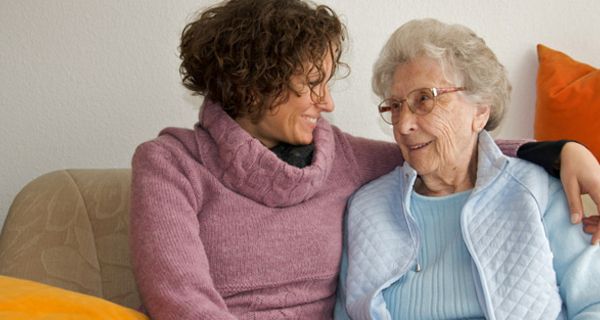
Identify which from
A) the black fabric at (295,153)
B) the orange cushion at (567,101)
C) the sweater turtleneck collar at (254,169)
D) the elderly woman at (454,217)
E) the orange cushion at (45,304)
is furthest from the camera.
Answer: the orange cushion at (567,101)

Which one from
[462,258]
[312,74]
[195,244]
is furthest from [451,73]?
[195,244]

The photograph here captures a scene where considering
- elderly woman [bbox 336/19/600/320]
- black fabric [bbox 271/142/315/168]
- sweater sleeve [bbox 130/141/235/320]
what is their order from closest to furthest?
1. sweater sleeve [bbox 130/141/235/320]
2. elderly woman [bbox 336/19/600/320]
3. black fabric [bbox 271/142/315/168]

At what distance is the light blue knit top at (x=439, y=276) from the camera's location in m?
1.45

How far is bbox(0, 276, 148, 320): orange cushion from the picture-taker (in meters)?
1.06

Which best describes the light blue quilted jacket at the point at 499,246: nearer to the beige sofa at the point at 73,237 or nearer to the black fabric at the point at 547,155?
the black fabric at the point at 547,155

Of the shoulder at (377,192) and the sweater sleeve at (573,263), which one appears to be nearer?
the sweater sleeve at (573,263)

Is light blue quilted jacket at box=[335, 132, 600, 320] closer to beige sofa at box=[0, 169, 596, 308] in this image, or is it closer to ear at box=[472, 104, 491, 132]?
ear at box=[472, 104, 491, 132]

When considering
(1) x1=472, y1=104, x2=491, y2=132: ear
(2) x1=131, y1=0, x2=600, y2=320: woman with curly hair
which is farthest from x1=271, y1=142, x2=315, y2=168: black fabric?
(1) x1=472, y1=104, x2=491, y2=132: ear

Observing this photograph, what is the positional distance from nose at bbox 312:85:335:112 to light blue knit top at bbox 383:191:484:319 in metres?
0.34

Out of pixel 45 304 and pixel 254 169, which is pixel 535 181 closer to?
pixel 254 169

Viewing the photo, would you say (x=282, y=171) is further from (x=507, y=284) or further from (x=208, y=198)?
(x=507, y=284)

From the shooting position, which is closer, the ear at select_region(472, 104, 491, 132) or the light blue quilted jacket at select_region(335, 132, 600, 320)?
the light blue quilted jacket at select_region(335, 132, 600, 320)

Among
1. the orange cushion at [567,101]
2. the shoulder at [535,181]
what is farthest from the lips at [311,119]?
the orange cushion at [567,101]

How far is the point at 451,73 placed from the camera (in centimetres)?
160
